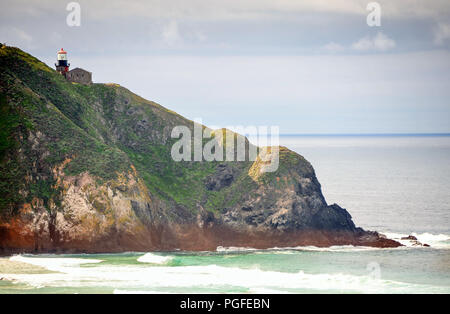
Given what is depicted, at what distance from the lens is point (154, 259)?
94438 mm

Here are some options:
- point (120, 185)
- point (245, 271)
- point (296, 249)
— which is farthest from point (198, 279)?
point (120, 185)

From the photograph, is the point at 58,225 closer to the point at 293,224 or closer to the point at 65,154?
the point at 65,154

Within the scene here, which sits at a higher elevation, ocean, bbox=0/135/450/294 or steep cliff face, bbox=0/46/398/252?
steep cliff face, bbox=0/46/398/252

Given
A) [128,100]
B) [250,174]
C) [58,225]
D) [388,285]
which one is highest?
[128,100]

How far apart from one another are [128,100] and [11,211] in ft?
112

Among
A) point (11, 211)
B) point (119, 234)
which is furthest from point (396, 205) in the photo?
point (11, 211)

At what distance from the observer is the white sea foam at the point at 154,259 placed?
305 ft

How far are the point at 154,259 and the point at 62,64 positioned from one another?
142ft

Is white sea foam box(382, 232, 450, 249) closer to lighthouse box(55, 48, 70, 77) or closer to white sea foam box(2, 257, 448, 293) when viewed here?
white sea foam box(2, 257, 448, 293)

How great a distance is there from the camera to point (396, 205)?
150375 millimetres

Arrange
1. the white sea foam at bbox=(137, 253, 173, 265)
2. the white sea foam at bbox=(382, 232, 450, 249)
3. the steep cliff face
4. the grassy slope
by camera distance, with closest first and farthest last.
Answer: the white sea foam at bbox=(137, 253, 173, 265)
the steep cliff face
the grassy slope
the white sea foam at bbox=(382, 232, 450, 249)

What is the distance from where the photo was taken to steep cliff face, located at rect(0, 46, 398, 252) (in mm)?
98625

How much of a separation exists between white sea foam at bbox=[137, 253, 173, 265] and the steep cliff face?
3686 mm

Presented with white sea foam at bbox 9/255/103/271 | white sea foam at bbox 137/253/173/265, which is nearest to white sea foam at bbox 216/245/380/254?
white sea foam at bbox 137/253/173/265
